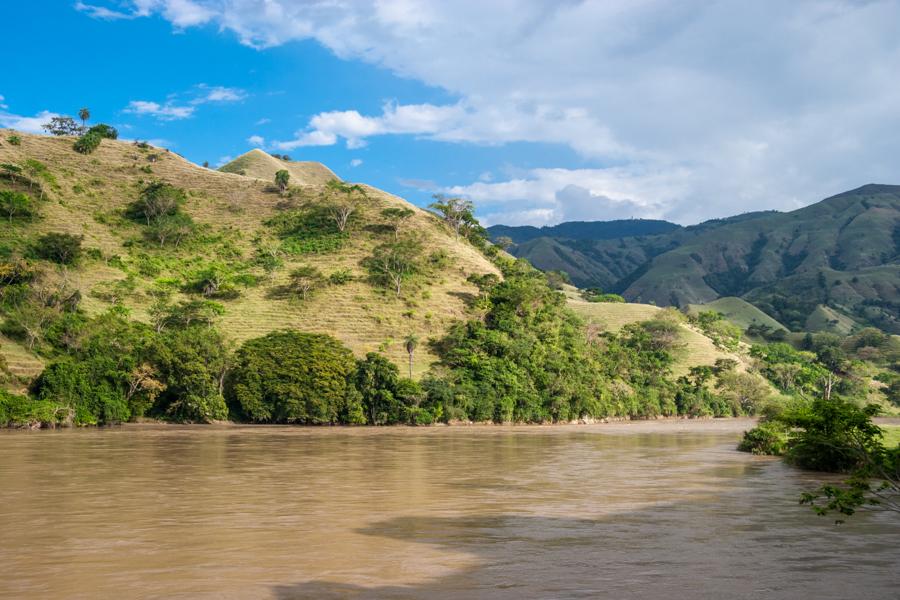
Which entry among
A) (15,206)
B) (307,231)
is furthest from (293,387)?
(15,206)

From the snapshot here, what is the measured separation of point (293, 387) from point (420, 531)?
1928 inches

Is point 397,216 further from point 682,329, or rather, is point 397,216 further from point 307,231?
point 682,329

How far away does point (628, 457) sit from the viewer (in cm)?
3844

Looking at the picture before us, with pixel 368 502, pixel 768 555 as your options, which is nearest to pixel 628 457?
pixel 368 502

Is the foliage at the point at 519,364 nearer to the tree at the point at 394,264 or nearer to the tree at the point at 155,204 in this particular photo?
the tree at the point at 394,264

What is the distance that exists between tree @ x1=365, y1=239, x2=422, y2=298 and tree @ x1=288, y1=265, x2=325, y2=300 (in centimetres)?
785

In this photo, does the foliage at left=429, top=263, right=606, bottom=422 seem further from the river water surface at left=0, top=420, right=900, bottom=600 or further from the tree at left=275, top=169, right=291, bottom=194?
the tree at left=275, top=169, right=291, bottom=194

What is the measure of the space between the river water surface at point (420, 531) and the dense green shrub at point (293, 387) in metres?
29.1

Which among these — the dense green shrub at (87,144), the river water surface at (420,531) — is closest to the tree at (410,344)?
the river water surface at (420,531)

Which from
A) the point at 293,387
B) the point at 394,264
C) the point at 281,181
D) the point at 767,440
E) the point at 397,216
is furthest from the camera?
the point at 281,181

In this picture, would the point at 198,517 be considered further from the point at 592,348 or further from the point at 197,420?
the point at 592,348

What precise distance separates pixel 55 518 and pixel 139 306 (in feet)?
230

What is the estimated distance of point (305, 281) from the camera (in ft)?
298

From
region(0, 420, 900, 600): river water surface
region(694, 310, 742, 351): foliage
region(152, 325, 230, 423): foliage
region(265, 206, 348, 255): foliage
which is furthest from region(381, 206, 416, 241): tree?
region(0, 420, 900, 600): river water surface
